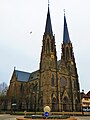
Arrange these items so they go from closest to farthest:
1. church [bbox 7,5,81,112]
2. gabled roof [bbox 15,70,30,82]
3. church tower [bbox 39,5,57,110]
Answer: church tower [bbox 39,5,57,110] → church [bbox 7,5,81,112] → gabled roof [bbox 15,70,30,82]

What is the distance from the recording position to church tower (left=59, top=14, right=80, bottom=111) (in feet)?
217

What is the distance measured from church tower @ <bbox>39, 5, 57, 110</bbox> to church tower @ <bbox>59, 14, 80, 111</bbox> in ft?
10.7

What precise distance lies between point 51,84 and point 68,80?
30.0ft

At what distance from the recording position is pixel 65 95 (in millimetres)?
66250

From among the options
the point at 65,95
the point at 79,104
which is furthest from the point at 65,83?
the point at 79,104

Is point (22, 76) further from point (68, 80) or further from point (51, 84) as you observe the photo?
point (51, 84)

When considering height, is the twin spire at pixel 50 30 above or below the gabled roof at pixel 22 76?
above

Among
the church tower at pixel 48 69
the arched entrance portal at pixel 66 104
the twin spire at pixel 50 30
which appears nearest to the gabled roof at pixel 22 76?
the church tower at pixel 48 69

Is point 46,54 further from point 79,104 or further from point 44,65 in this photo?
point 79,104

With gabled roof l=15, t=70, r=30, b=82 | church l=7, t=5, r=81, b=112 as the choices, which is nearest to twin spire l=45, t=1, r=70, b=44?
church l=7, t=5, r=81, b=112

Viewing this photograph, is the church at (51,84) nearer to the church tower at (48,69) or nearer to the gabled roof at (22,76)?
the church tower at (48,69)

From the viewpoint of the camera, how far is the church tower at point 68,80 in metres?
66.1

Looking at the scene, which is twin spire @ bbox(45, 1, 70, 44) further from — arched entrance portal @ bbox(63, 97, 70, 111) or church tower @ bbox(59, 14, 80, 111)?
arched entrance portal @ bbox(63, 97, 70, 111)

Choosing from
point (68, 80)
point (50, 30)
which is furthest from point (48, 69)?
point (50, 30)
